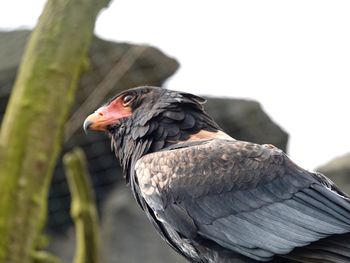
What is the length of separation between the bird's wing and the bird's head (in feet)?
1.10

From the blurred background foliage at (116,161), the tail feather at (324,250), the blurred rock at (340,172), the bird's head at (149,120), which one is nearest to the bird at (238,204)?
the tail feather at (324,250)

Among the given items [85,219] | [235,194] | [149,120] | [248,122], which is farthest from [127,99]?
[248,122]

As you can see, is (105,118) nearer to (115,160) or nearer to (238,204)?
(238,204)

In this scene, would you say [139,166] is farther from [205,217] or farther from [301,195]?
[301,195]

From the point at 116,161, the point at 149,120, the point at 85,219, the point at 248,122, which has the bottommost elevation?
the point at 116,161

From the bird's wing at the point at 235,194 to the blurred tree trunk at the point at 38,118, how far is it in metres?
0.59

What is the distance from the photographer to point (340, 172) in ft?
35.4

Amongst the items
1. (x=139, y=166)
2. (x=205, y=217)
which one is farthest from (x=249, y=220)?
(x=139, y=166)

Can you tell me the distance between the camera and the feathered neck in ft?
21.7

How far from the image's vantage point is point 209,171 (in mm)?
6207

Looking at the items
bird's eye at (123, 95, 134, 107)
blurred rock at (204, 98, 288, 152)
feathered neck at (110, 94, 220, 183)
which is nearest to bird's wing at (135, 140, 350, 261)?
Answer: feathered neck at (110, 94, 220, 183)

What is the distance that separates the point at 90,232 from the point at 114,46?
4.38m

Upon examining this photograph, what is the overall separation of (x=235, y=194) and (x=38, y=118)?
1151mm

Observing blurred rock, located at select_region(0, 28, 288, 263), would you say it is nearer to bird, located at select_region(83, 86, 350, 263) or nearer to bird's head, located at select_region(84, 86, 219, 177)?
bird's head, located at select_region(84, 86, 219, 177)
